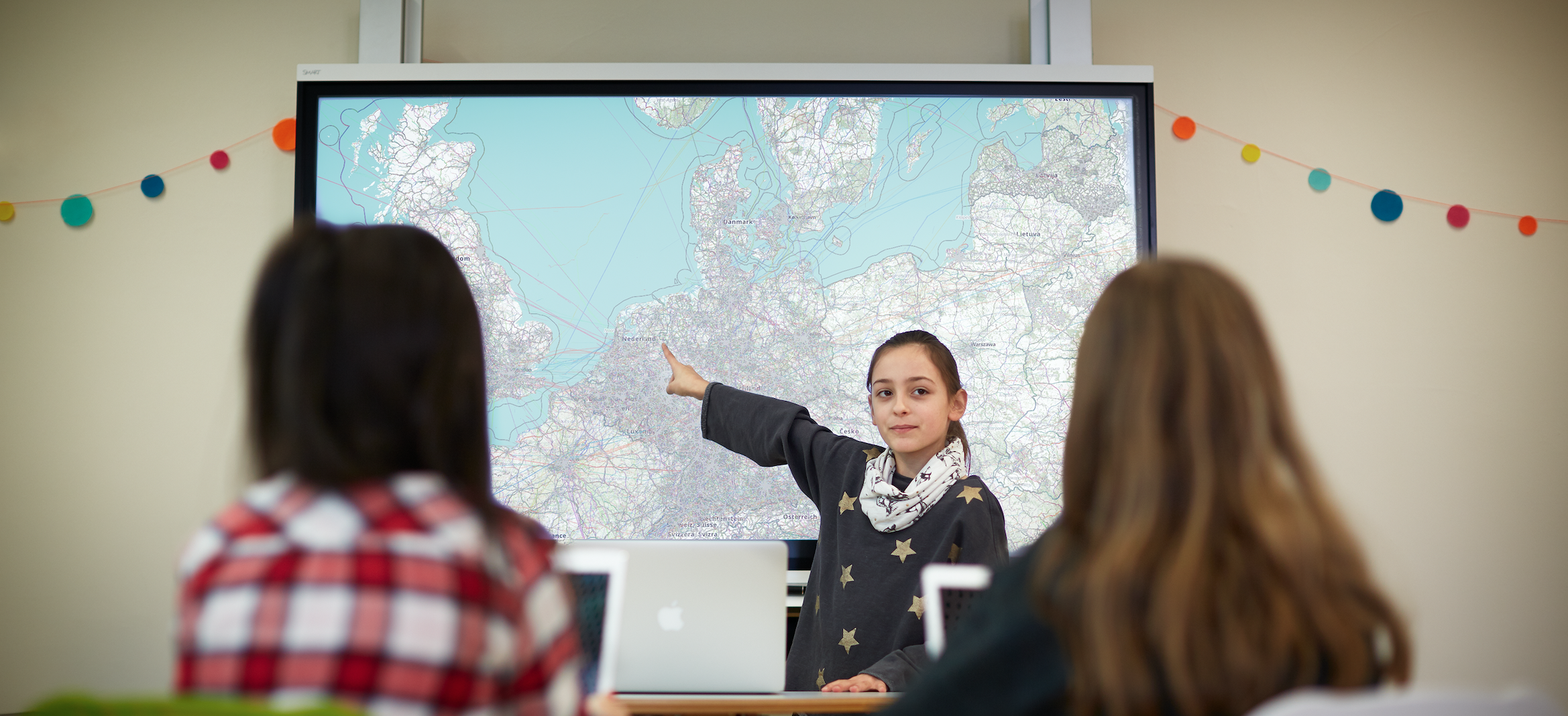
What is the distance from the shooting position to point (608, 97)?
7.82 feet

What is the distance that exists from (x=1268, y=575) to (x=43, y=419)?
2.78 metres

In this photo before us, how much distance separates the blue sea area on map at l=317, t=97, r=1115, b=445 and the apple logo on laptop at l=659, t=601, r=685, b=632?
3.17 ft

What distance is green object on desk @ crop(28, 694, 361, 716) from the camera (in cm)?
61

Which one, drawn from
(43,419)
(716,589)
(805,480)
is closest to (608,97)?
(805,480)

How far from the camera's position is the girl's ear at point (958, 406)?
83.1 inches

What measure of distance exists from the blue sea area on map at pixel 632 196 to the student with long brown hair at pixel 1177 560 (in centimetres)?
146

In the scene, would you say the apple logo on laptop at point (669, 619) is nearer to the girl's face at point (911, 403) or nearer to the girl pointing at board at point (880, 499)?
the girl pointing at board at point (880, 499)

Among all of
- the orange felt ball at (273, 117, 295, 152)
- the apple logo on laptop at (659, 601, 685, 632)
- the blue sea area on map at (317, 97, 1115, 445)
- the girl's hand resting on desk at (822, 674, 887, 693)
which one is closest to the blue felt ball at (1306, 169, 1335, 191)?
the blue sea area on map at (317, 97, 1115, 445)

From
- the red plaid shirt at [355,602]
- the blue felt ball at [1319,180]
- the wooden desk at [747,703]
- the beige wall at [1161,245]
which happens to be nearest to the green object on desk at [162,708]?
the red plaid shirt at [355,602]

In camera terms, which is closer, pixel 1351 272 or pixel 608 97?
A: pixel 608 97

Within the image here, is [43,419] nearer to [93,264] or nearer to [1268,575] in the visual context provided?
[93,264]

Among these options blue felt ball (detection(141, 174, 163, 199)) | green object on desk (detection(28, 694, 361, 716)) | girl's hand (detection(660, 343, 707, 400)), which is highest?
blue felt ball (detection(141, 174, 163, 199))

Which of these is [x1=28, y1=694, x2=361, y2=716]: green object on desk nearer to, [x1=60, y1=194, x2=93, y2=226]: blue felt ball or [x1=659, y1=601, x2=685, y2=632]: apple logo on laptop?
[x1=659, y1=601, x2=685, y2=632]: apple logo on laptop

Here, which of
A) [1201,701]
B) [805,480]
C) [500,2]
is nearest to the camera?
[1201,701]
